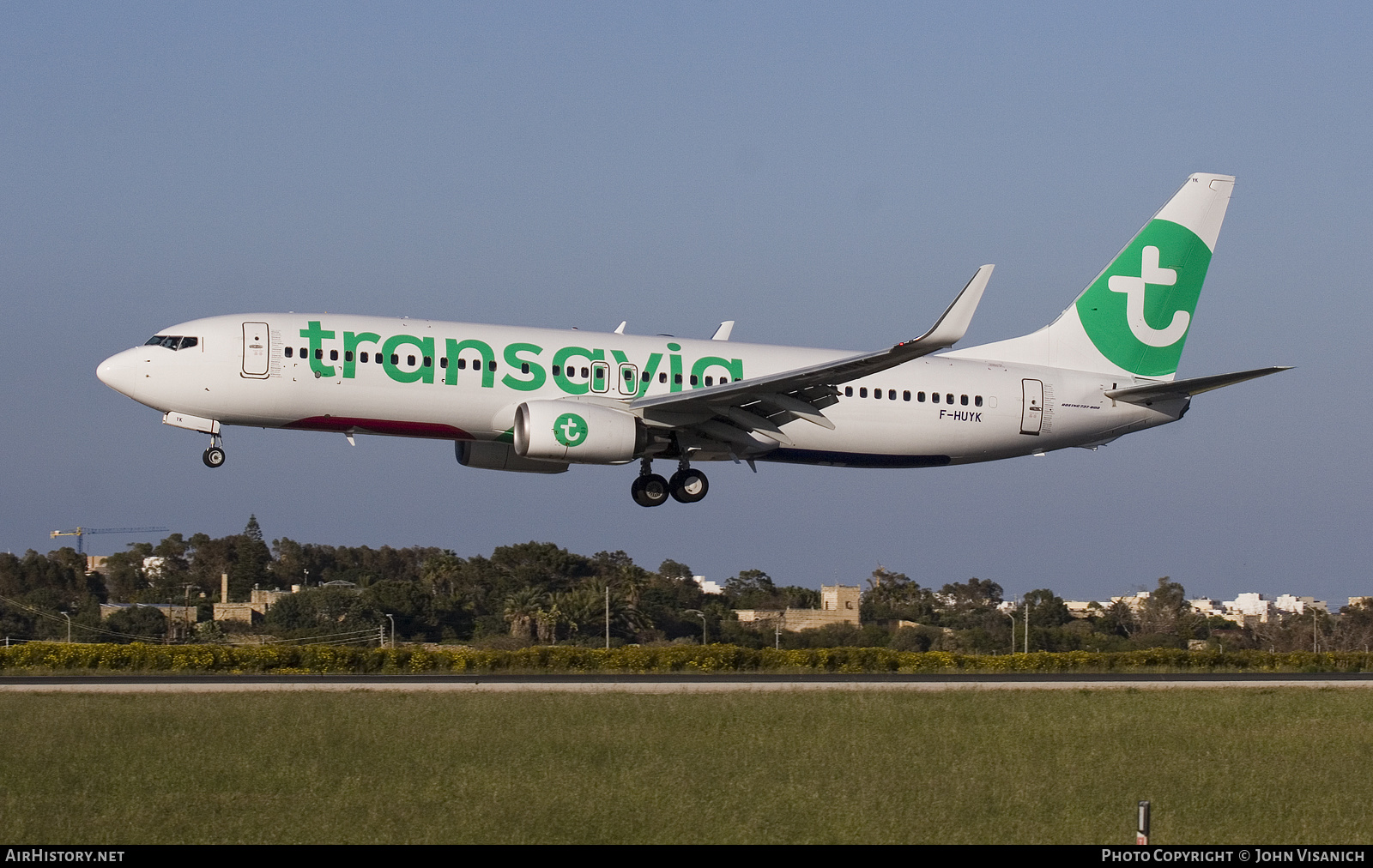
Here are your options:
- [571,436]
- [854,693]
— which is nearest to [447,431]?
[571,436]

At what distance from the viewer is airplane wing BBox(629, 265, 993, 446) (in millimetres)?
33062

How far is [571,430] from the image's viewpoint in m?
36.3

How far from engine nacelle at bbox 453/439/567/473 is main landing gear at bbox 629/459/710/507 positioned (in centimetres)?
197

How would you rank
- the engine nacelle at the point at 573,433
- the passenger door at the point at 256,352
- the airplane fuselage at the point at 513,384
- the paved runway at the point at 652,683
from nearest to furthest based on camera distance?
the paved runway at the point at 652,683 → the passenger door at the point at 256,352 → the airplane fuselage at the point at 513,384 → the engine nacelle at the point at 573,433

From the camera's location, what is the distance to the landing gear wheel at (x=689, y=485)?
40.5 metres

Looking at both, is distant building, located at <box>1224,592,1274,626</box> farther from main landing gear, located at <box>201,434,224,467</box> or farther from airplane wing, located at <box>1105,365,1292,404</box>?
main landing gear, located at <box>201,434,224,467</box>

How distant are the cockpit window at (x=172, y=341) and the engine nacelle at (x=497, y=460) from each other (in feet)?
23.0

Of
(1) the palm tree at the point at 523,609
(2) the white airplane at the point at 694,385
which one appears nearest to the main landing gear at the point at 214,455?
(2) the white airplane at the point at 694,385

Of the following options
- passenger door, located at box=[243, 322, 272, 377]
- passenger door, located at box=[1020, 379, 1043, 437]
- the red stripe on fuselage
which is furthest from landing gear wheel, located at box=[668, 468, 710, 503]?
passenger door, located at box=[243, 322, 272, 377]

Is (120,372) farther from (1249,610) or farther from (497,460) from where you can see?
(1249,610)

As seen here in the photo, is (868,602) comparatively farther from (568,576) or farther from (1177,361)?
(1177,361)

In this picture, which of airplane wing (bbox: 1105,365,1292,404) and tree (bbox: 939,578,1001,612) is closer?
airplane wing (bbox: 1105,365,1292,404)

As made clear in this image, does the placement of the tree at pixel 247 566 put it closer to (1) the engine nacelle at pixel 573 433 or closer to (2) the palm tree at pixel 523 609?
(2) the palm tree at pixel 523 609

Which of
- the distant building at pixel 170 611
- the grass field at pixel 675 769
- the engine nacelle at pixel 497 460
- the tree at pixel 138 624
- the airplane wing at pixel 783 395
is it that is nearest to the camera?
the grass field at pixel 675 769
